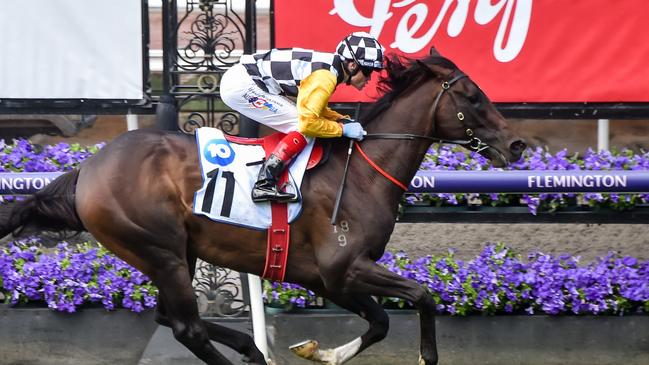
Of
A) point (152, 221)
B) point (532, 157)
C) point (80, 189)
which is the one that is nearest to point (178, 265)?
point (152, 221)

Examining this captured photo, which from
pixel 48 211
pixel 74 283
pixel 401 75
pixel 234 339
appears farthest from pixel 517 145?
pixel 74 283

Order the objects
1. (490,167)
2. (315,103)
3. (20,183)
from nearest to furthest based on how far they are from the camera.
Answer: (315,103) → (20,183) → (490,167)

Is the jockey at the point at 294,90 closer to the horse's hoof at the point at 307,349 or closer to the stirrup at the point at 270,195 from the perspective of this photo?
the stirrup at the point at 270,195

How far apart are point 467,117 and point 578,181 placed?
117 cm

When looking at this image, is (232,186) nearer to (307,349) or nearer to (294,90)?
(294,90)

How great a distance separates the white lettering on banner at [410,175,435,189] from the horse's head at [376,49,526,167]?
2.42ft

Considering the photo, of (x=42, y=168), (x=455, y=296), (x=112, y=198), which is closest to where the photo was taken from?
(x=112, y=198)

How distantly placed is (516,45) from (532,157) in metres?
0.76

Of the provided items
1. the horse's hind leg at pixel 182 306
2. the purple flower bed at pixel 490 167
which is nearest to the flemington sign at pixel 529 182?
the purple flower bed at pixel 490 167

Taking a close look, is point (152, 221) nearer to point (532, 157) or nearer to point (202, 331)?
point (202, 331)

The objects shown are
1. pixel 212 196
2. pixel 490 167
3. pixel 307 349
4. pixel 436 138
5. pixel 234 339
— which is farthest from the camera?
pixel 490 167

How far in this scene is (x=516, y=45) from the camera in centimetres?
764

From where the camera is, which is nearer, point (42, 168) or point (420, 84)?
point (420, 84)

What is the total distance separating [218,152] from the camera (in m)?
5.95
